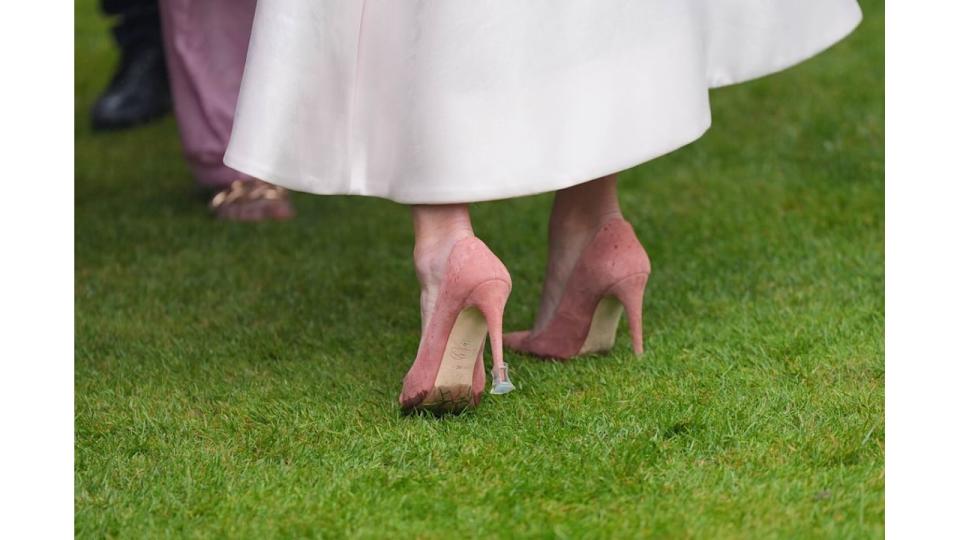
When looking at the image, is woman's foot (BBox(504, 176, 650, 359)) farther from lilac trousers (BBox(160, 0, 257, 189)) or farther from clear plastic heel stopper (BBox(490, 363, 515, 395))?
lilac trousers (BBox(160, 0, 257, 189))

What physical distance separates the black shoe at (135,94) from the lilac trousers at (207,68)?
2.87 ft

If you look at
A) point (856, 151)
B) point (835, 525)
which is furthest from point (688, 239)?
point (835, 525)

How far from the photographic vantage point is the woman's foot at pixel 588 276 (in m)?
2.09

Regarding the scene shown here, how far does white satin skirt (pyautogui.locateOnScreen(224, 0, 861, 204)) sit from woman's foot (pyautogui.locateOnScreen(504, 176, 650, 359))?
30cm

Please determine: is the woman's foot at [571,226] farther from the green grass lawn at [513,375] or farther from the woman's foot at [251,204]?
the woman's foot at [251,204]

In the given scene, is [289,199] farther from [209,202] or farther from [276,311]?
[276,311]

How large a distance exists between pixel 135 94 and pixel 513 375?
8.66 feet

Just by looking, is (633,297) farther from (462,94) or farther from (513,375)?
(462,94)

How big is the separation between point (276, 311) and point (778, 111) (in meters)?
1.99

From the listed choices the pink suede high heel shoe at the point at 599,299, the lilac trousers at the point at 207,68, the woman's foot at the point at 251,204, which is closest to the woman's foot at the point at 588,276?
the pink suede high heel shoe at the point at 599,299

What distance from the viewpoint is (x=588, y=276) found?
2.13m

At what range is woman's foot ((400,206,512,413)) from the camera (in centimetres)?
179

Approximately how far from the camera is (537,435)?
181 centimetres

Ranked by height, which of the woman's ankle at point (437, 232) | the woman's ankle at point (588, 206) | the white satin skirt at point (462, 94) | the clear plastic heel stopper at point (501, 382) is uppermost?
the white satin skirt at point (462, 94)
